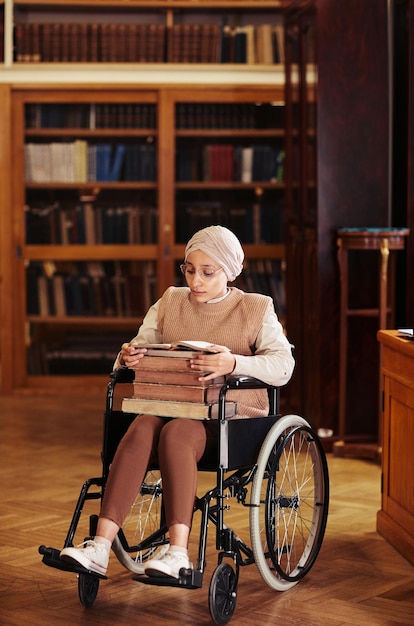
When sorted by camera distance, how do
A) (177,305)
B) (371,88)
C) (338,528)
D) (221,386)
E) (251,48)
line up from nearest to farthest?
(221,386) → (177,305) → (338,528) → (371,88) → (251,48)

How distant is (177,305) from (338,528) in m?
1.21

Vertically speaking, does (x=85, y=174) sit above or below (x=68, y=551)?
above

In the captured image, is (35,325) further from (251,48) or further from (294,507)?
(294,507)

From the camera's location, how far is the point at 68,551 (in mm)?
2941

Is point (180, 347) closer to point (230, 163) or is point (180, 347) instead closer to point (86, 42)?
point (230, 163)

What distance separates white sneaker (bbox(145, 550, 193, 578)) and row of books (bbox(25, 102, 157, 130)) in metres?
4.94

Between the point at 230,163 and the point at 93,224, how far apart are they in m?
1.02

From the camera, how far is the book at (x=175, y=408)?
3.11 meters

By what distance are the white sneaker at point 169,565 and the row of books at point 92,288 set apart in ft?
15.4

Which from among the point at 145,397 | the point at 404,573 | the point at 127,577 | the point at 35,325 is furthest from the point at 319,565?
the point at 35,325

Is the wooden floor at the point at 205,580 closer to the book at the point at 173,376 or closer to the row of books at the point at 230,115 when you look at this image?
the book at the point at 173,376

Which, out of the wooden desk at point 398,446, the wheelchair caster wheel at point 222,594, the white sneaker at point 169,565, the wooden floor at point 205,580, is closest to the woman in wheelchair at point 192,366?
the white sneaker at point 169,565

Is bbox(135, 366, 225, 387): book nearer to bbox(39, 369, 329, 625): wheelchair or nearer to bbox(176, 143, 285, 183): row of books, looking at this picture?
bbox(39, 369, 329, 625): wheelchair

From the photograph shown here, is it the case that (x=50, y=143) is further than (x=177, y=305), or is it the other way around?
(x=50, y=143)
